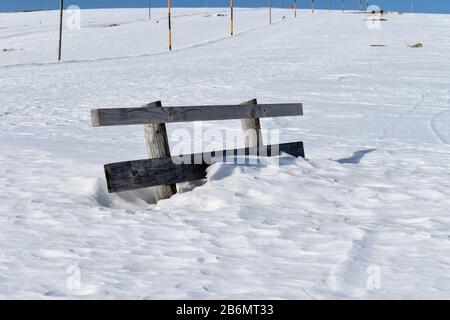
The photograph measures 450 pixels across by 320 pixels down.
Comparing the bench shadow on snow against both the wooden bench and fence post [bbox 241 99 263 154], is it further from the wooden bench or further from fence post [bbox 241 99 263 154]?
the wooden bench

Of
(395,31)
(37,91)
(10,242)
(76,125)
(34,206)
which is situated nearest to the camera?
(10,242)

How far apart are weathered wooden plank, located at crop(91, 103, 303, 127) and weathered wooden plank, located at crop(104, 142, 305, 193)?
457 mm

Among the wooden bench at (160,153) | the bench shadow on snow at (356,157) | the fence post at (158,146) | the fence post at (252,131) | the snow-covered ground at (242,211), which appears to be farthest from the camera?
the bench shadow on snow at (356,157)

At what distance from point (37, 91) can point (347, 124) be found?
9.64 meters

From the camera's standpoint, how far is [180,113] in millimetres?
7180

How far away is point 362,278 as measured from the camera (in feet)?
15.0

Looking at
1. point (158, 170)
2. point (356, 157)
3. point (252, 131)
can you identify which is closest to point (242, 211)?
point (158, 170)

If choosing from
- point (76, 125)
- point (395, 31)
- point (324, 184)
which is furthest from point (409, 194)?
point (395, 31)

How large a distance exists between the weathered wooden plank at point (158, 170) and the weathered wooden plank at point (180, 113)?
0.46m

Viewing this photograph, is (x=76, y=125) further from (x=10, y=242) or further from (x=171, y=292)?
(x=171, y=292)

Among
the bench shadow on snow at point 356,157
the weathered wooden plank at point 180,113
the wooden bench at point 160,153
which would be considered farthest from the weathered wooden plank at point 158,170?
the bench shadow on snow at point 356,157

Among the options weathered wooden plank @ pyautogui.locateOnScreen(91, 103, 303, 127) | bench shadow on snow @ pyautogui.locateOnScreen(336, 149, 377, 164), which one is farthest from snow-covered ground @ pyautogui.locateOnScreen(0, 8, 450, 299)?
→ weathered wooden plank @ pyautogui.locateOnScreen(91, 103, 303, 127)

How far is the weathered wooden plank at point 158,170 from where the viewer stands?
670 centimetres

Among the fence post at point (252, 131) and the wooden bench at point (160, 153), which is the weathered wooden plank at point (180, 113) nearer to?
the wooden bench at point (160, 153)
